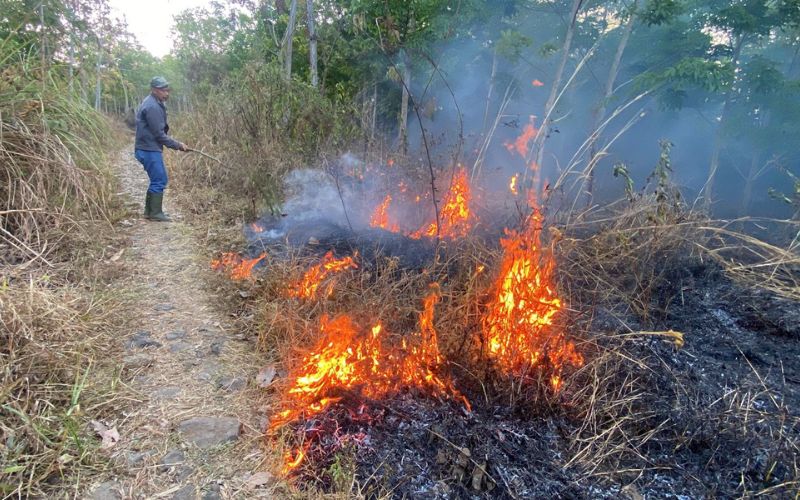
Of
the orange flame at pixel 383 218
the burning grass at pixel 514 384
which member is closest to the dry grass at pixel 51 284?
the burning grass at pixel 514 384

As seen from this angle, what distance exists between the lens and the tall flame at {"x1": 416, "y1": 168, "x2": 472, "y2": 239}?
4.35 m

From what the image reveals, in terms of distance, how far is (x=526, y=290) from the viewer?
9.09 ft

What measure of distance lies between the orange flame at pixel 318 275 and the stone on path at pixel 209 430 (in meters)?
1.22

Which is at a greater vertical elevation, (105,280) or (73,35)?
(73,35)

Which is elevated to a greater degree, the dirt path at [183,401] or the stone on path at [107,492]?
the dirt path at [183,401]

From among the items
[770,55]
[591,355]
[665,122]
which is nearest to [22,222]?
[591,355]

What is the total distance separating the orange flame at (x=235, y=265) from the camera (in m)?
3.69

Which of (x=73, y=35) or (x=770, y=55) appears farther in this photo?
(x=770, y=55)

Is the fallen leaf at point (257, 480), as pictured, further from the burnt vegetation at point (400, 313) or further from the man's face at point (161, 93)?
the man's face at point (161, 93)

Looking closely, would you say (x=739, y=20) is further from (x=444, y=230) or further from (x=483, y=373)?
(x=483, y=373)

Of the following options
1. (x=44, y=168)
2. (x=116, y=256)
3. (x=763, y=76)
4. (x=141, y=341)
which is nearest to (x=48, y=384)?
(x=141, y=341)

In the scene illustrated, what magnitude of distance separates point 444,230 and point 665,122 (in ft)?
47.6

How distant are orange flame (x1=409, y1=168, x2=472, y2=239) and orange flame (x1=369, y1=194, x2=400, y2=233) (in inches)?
16.5

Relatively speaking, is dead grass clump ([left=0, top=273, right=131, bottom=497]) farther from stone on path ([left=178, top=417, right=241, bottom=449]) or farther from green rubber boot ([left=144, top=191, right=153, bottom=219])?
green rubber boot ([left=144, top=191, right=153, bottom=219])
